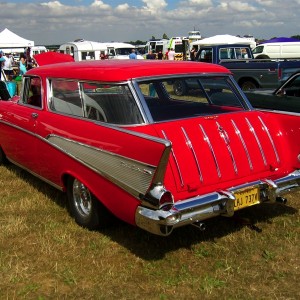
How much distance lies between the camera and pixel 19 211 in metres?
4.45

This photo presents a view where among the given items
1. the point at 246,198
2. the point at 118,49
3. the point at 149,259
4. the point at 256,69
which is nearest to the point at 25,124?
the point at 149,259

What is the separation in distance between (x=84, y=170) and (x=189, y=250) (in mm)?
1113

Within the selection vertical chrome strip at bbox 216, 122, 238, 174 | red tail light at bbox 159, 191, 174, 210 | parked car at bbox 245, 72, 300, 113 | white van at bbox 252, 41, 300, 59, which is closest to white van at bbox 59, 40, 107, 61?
white van at bbox 252, 41, 300, 59

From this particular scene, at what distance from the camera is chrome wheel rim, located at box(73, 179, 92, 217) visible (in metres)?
3.86

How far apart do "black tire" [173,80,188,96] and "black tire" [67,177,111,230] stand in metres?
1.32

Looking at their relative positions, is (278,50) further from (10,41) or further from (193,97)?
(193,97)

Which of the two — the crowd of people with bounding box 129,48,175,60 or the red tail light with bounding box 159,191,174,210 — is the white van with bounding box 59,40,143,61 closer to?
the crowd of people with bounding box 129,48,175,60

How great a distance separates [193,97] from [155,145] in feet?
6.18

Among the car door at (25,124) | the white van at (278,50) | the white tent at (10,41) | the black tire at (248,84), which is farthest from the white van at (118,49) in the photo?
the car door at (25,124)

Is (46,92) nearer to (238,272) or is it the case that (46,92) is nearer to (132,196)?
(132,196)

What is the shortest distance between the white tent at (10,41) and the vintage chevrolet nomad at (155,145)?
21819mm

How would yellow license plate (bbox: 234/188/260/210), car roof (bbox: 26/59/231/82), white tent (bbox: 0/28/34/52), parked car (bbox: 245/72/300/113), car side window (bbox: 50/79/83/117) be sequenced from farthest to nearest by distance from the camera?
white tent (bbox: 0/28/34/52) → parked car (bbox: 245/72/300/113) → car side window (bbox: 50/79/83/117) → car roof (bbox: 26/59/231/82) → yellow license plate (bbox: 234/188/260/210)

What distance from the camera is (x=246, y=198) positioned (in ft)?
11.1

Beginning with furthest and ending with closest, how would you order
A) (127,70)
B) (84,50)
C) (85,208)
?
(84,50) < (85,208) < (127,70)
